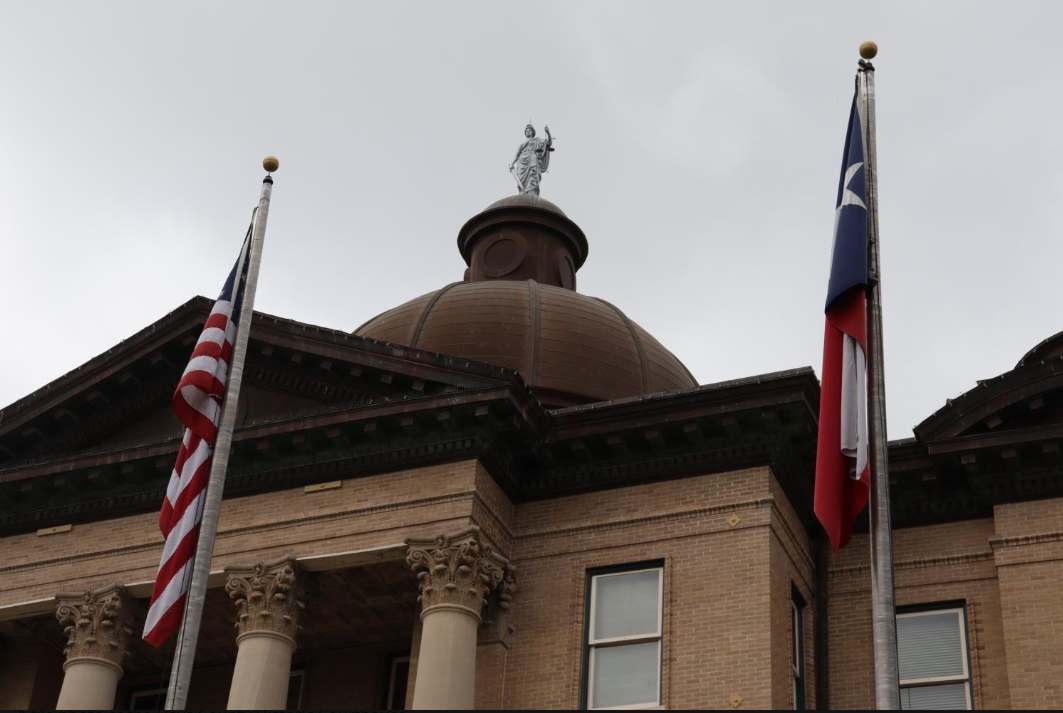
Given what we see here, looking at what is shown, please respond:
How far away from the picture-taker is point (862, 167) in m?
18.2

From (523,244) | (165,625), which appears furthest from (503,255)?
(165,625)

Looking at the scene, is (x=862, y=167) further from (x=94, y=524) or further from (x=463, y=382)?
(x=94, y=524)

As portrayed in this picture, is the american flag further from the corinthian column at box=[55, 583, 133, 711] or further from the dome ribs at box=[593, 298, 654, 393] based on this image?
the dome ribs at box=[593, 298, 654, 393]

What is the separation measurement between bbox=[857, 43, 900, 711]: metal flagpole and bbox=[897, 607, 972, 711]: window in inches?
189

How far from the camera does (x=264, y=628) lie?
22.4 metres

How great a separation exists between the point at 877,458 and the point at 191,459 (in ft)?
27.9

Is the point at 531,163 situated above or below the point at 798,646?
above

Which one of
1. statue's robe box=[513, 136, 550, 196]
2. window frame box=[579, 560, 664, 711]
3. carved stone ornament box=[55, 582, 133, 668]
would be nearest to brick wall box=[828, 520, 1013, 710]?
window frame box=[579, 560, 664, 711]

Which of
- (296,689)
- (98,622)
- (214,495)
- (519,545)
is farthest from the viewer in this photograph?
(296,689)

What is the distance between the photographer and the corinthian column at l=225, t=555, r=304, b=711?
21859mm

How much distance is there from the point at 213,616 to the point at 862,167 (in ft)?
40.7

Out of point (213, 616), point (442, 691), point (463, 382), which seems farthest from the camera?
point (213, 616)

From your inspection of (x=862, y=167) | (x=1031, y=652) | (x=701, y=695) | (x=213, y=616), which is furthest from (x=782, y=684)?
(x=213, y=616)

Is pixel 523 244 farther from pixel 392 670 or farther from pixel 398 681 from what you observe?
pixel 398 681
